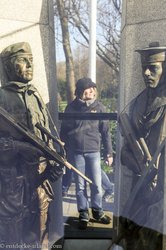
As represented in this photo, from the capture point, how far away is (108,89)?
3.91 m

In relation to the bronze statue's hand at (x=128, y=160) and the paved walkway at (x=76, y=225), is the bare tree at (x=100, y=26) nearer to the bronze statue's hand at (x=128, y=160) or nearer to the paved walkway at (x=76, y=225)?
the bronze statue's hand at (x=128, y=160)

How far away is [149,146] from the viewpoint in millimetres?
3879

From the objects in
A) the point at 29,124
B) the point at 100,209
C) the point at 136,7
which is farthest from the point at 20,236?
the point at 136,7

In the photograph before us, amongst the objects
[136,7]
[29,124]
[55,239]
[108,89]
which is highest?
[136,7]

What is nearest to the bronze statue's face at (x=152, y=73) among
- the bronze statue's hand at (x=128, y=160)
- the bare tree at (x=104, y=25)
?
the bare tree at (x=104, y=25)

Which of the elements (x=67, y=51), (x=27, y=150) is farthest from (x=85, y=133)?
(x=67, y=51)

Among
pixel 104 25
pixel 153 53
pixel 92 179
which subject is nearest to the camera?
pixel 153 53

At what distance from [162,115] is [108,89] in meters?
0.53

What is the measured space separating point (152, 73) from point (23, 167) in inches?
55.7

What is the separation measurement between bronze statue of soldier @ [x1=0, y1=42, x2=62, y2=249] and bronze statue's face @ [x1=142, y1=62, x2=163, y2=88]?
0.94 meters

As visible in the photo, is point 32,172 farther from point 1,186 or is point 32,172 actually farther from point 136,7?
point 136,7

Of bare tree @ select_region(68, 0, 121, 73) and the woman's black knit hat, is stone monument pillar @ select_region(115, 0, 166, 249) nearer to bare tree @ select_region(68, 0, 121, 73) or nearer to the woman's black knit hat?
bare tree @ select_region(68, 0, 121, 73)

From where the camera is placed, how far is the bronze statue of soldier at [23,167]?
3836 mm

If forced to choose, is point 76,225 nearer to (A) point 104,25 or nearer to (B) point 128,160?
(B) point 128,160
